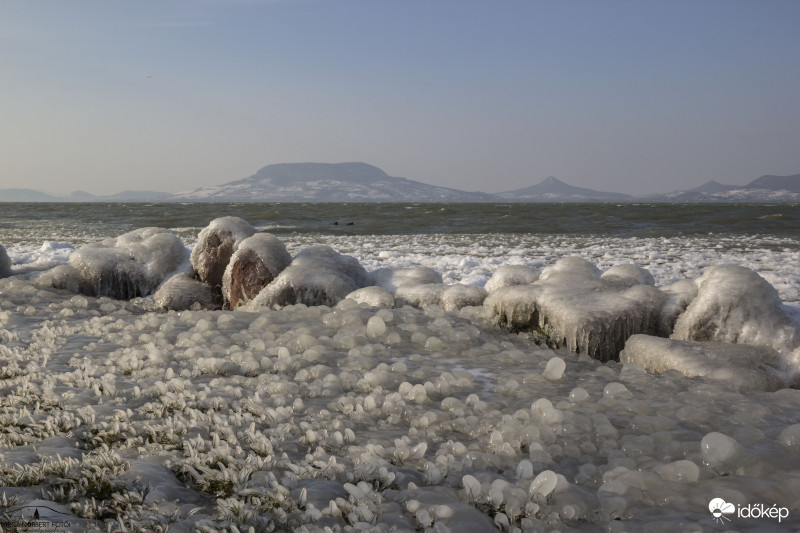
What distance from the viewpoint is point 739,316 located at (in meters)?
6.44

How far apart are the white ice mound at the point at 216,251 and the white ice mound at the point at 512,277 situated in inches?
183

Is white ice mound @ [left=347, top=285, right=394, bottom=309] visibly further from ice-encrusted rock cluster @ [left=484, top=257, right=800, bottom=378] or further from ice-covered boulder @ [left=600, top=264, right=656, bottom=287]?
ice-covered boulder @ [left=600, top=264, right=656, bottom=287]

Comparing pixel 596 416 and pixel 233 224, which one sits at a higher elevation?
pixel 233 224

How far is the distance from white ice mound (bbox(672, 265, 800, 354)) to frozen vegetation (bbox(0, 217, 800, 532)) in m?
0.02

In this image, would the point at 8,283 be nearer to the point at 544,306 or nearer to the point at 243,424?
the point at 243,424

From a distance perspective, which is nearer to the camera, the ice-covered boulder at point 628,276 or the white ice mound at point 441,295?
the ice-covered boulder at point 628,276

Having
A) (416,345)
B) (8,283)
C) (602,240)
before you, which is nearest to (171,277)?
(8,283)

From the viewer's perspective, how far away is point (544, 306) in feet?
23.5

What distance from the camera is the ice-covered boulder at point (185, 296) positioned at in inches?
387

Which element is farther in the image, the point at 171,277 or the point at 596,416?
the point at 171,277

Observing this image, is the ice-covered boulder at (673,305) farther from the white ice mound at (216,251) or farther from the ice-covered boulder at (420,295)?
the white ice mound at (216,251)

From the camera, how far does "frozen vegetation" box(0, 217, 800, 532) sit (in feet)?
9.98

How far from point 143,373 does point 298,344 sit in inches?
62.9

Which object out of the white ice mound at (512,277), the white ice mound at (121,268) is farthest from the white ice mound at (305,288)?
the white ice mound at (121,268)
